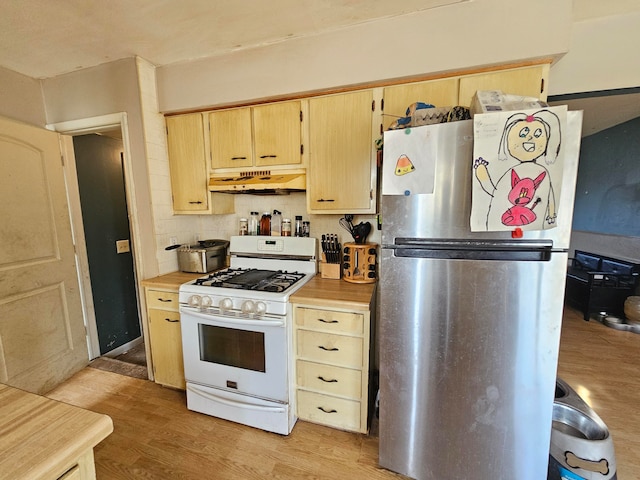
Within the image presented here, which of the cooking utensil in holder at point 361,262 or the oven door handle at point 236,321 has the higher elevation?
the cooking utensil in holder at point 361,262

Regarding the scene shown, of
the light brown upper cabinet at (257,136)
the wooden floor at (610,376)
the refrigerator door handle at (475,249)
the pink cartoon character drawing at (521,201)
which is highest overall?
the light brown upper cabinet at (257,136)

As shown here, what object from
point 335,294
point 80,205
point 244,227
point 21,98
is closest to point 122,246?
point 80,205

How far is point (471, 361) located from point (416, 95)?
4.95 ft

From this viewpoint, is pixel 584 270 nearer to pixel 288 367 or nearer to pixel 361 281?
pixel 361 281

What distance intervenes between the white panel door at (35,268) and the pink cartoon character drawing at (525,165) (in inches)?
118

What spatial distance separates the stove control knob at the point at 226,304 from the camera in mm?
1702

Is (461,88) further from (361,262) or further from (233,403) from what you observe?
(233,403)

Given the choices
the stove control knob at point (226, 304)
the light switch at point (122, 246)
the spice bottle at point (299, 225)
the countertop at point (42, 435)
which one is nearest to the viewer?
the countertop at point (42, 435)

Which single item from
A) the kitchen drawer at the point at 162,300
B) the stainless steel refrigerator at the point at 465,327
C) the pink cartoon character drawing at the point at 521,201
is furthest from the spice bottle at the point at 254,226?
the pink cartoon character drawing at the point at 521,201

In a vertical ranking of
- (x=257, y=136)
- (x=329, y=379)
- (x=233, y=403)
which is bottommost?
(x=233, y=403)

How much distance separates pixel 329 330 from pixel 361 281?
1.49ft

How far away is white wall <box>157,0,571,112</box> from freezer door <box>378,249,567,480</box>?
3.82 feet

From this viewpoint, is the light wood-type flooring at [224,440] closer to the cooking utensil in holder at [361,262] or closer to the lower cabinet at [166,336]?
the lower cabinet at [166,336]

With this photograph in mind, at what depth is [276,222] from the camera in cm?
238
